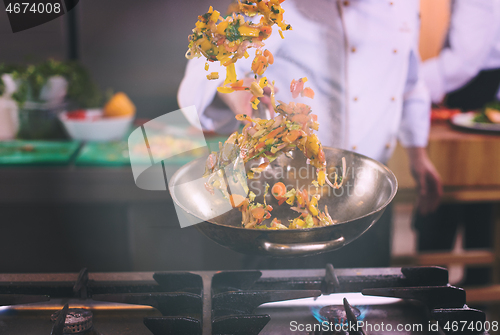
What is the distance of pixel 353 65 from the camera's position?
1.08 meters

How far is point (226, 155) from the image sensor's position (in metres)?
0.69

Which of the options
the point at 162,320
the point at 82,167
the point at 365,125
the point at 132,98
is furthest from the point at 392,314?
the point at 132,98

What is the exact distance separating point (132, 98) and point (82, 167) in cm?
31

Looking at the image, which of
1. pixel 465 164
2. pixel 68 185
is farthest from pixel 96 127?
pixel 465 164

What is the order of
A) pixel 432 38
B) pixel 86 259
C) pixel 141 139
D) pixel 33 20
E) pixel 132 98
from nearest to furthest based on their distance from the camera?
pixel 33 20, pixel 141 139, pixel 86 259, pixel 132 98, pixel 432 38

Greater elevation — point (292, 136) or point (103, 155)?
point (292, 136)

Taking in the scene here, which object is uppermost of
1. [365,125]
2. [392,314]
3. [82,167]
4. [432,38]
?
[432,38]

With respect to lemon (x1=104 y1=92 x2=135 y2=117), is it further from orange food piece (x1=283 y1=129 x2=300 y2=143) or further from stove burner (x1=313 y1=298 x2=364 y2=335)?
stove burner (x1=313 y1=298 x2=364 y2=335)

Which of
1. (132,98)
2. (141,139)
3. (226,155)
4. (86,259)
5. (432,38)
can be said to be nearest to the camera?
(226,155)

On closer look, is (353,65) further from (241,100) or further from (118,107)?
(118,107)

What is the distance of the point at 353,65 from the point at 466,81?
2.67ft

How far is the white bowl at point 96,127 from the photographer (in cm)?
133

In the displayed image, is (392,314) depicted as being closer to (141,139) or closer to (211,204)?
(211,204)

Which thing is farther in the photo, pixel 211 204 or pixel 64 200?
pixel 64 200
